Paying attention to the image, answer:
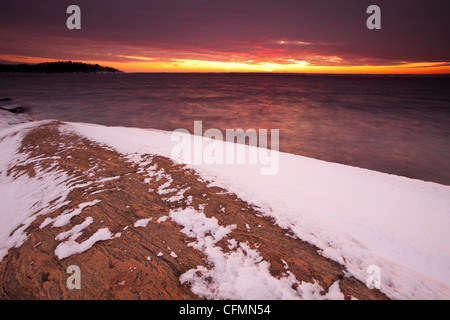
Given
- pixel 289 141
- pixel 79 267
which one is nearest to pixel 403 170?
pixel 289 141

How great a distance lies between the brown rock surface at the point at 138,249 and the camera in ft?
6.66

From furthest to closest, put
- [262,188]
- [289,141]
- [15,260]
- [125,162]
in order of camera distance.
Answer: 1. [289,141]
2. [125,162]
3. [262,188]
4. [15,260]

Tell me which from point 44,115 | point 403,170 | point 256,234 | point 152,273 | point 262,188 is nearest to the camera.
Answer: point 152,273

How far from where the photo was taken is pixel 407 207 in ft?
13.4

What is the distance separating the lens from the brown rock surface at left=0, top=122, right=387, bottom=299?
2.03 m

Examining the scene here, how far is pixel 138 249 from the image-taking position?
2439 mm

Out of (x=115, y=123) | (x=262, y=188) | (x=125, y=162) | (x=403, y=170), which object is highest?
(x=115, y=123)

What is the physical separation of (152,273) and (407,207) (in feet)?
16.0

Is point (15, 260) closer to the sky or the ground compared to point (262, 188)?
closer to the ground

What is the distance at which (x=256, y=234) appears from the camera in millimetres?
2771
